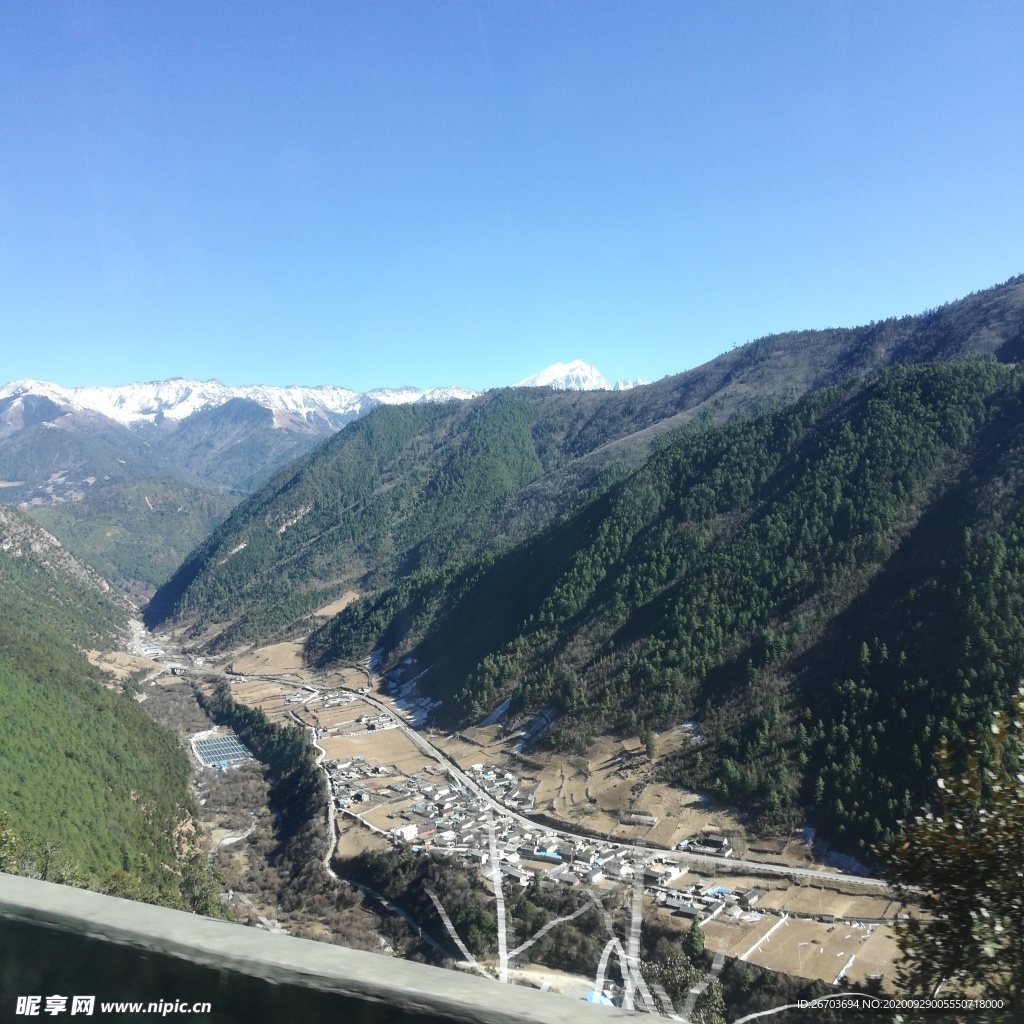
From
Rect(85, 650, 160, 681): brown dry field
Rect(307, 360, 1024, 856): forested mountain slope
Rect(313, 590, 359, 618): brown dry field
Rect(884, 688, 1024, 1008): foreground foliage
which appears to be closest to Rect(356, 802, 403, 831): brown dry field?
Rect(307, 360, 1024, 856): forested mountain slope

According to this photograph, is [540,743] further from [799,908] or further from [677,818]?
[799,908]

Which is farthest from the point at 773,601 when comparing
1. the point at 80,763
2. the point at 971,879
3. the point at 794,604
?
the point at 971,879

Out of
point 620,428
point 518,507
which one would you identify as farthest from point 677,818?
point 620,428

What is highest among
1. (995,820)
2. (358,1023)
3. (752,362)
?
(752,362)

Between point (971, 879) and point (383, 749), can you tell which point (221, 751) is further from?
point (971, 879)

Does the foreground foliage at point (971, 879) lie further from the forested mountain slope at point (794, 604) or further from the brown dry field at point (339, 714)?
the brown dry field at point (339, 714)

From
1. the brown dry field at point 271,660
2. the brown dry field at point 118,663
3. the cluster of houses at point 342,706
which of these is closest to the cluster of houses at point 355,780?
the cluster of houses at point 342,706
